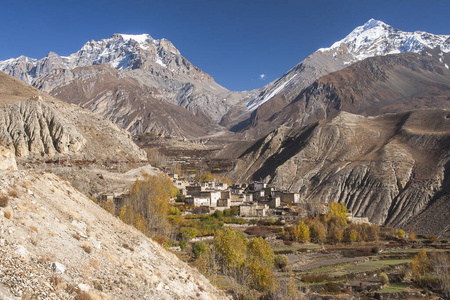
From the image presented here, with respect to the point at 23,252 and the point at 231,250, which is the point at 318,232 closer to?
the point at 231,250

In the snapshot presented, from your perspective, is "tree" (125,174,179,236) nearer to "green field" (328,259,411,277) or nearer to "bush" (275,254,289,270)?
"bush" (275,254,289,270)

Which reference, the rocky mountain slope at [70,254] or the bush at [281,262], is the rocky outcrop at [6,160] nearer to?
the rocky mountain slope at [70,254]

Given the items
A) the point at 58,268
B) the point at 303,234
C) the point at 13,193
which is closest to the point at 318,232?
the point at 303,234

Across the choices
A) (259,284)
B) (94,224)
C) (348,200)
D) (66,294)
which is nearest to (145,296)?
(66,294)

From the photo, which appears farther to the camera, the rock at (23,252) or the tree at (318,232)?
the tree at (318,232)

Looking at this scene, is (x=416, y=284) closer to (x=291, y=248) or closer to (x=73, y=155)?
(x=291, y=248)

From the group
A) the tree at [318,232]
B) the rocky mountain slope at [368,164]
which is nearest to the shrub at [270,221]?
the tree at [318,232]

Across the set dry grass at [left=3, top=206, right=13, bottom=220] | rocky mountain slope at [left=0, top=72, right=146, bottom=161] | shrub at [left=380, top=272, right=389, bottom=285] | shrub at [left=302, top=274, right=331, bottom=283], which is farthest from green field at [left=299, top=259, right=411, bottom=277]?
rocky mountain slope at [left=0, top=72, right=146, bottom=161]
